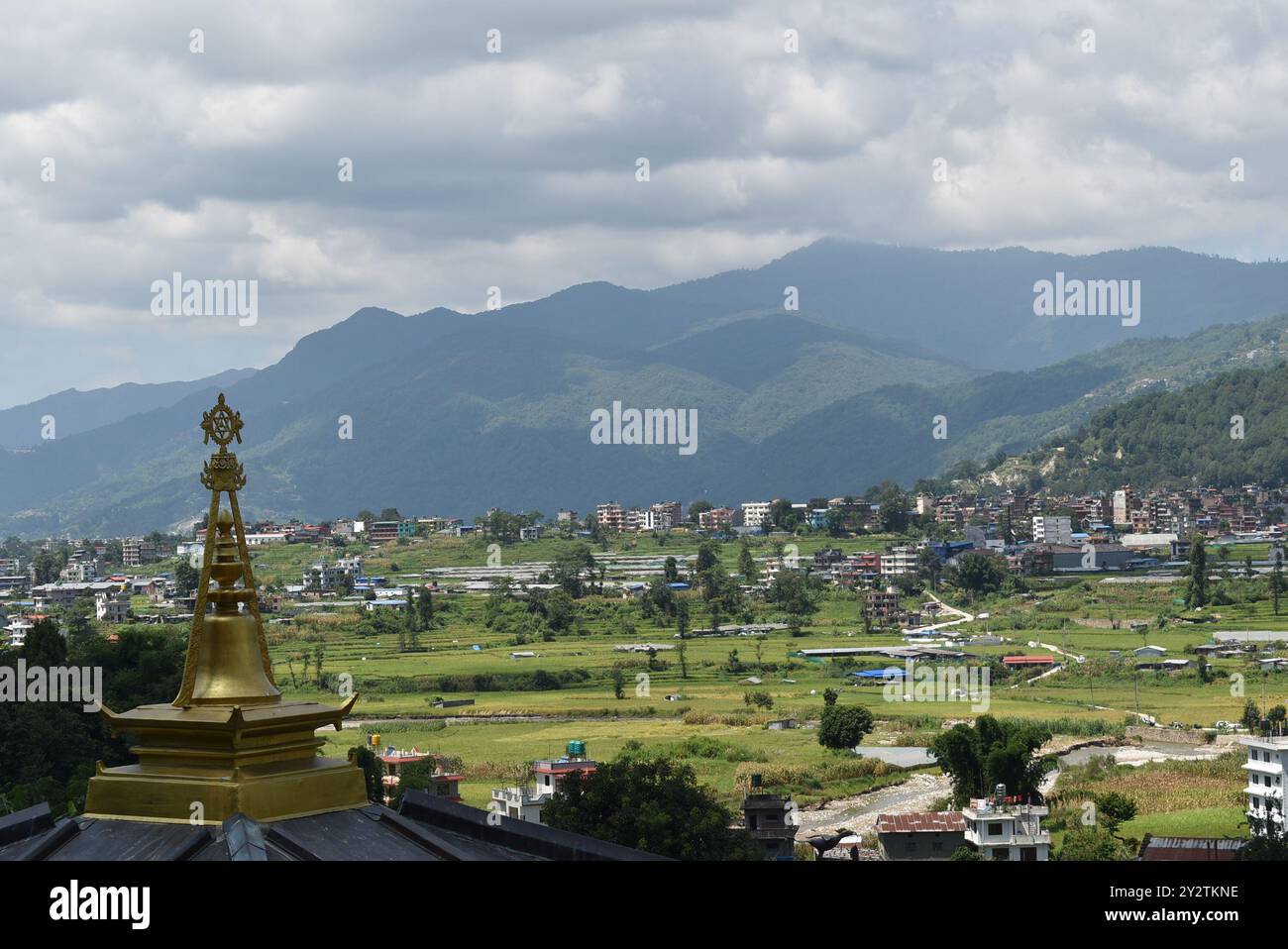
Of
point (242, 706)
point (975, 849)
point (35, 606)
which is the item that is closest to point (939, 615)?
point (35, 606)

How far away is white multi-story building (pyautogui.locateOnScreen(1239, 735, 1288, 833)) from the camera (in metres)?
30.1

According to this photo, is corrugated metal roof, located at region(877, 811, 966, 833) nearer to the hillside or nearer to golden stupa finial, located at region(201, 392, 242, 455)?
golden stupa finial, located at region(201, 392, 242, 455)

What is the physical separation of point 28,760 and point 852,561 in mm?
64657

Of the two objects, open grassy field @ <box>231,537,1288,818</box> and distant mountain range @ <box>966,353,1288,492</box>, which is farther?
distant mountain range @ <box>966,353,1288,492</box>

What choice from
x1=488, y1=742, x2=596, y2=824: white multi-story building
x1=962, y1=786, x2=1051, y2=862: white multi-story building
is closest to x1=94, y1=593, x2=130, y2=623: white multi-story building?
x1=488, y1=742, x2=596, y2=824: white multi-story building

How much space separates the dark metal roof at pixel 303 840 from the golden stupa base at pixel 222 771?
2.1 inches

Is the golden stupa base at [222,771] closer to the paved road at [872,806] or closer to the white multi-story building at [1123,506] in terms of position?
the paved road at [872,806]

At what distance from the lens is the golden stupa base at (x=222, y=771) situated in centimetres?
577

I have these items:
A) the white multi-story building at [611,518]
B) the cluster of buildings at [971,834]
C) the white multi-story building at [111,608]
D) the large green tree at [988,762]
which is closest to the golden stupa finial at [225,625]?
the cluster of buildings at [971,834]

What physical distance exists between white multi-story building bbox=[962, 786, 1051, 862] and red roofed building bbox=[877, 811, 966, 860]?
28cm

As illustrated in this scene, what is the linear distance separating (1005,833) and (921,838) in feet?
4.47

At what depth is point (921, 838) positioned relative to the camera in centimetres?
2756

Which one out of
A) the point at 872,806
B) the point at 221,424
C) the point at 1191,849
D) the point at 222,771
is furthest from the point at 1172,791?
the point at 222,771

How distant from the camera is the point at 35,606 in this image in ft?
274
